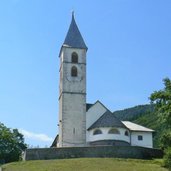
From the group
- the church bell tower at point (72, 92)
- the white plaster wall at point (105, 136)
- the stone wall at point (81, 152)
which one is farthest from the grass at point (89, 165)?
the church bell tower at point (72, 92)

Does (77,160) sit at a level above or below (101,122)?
below

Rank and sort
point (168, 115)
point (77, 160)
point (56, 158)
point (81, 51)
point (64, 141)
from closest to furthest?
point (168, 115) < point (77, 160) < point (56, 158) < point (64, 141) < point (81, 51)

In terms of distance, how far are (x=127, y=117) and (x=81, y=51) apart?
89.5 metres

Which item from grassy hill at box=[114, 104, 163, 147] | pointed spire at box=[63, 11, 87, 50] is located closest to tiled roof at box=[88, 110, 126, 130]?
pointed spire at box=[63, 11, 87, 50]

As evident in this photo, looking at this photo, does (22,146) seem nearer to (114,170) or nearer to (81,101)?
(81,101)

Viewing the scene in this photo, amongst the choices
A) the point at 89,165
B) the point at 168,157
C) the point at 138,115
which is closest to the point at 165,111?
the point at 168,157

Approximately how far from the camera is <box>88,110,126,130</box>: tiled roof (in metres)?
61.9

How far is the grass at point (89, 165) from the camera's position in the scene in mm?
46500

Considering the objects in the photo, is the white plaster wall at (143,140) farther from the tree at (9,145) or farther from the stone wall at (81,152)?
the tree at (9,145)

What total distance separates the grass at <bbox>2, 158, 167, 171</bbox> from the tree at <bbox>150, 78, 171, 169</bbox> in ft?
8.10

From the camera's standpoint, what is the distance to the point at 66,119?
61938 millimetres

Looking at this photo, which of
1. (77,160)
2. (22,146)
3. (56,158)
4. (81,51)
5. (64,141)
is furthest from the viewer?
(22,146)

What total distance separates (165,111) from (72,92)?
20184 mm

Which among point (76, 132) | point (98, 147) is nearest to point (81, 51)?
point (76, 132)
